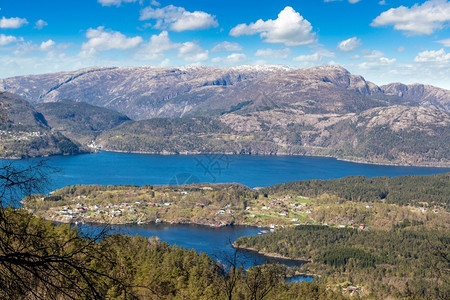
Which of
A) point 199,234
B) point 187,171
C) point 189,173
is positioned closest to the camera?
point 199,234

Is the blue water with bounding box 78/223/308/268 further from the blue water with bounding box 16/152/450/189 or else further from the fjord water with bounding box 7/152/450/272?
the blue water with bounding box 16/152/450/189

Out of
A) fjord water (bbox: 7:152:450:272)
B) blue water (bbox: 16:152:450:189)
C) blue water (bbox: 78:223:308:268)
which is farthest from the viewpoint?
blue water (bbox: 16:152:450:189)

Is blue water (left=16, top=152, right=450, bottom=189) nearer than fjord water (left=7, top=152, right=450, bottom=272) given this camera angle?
No

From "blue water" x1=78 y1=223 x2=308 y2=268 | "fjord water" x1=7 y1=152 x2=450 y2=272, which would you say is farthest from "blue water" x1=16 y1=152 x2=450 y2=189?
"blue water" x1=78 y1=223 x2=308 y2=268

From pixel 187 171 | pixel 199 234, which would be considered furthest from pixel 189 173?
pixel 199 234

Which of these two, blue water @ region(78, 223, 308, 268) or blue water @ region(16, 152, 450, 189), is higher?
blue water @ region(16, 152, 450, 189)

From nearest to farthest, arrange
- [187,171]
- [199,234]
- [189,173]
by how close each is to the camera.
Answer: [199,234] < [189,173] < [187,171]

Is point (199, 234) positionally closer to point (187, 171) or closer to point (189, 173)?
point (189, 173)

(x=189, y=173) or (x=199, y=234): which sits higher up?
(x=189, y=173)

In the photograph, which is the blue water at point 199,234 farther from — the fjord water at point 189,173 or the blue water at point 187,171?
the blue water at point 187,171

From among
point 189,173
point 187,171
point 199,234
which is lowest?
point 199,234

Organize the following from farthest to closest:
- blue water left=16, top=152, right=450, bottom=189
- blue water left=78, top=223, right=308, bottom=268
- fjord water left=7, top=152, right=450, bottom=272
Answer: blue water left=16, top=152, right=450, bottom=189 → fjord water left=7, top=152, right=450, bottom=272 → blue water left=78, top=223, right=308, bottom=268
